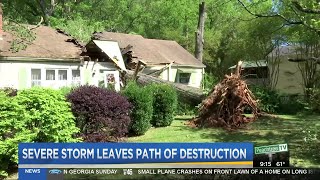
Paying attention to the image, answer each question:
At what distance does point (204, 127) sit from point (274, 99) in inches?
323

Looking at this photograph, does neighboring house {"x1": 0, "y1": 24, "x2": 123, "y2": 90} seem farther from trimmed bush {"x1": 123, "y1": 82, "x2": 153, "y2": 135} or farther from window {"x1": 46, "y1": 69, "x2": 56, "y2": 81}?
trimmed bush {"x1": 123, "y1": 82, "x2": 153, "y2": 135}

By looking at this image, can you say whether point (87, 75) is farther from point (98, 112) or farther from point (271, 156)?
point (271, 156)

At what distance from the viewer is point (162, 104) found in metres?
15.2

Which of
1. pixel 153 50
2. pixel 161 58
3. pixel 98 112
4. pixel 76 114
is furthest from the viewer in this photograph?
pixel 153 50

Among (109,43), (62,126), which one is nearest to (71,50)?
(109,43)

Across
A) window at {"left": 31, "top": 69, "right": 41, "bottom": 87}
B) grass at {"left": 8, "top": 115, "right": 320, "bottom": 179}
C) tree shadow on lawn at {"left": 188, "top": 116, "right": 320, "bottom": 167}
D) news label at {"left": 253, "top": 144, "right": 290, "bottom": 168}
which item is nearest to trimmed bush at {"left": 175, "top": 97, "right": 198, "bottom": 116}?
grass at {"left": 8, "top": 115, "right": 320, "bottom": 179}

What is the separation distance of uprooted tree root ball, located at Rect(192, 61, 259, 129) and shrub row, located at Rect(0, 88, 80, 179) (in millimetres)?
7623

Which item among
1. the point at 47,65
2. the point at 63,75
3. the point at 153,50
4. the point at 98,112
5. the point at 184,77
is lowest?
the point at 98,112

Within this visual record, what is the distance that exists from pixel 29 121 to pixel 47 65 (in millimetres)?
16346

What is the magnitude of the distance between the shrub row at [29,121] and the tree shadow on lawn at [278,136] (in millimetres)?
5495

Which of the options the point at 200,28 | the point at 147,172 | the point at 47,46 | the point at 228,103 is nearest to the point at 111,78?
the point at 47,46

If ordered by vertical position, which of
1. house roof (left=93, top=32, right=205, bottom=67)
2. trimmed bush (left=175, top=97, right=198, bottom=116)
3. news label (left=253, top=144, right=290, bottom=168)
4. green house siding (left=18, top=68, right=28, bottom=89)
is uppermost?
house roof (left=93, top=32, right=205, bottom=67)

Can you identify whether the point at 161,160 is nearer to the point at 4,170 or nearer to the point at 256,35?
the point at 4,170

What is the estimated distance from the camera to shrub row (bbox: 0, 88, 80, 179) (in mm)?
8047
